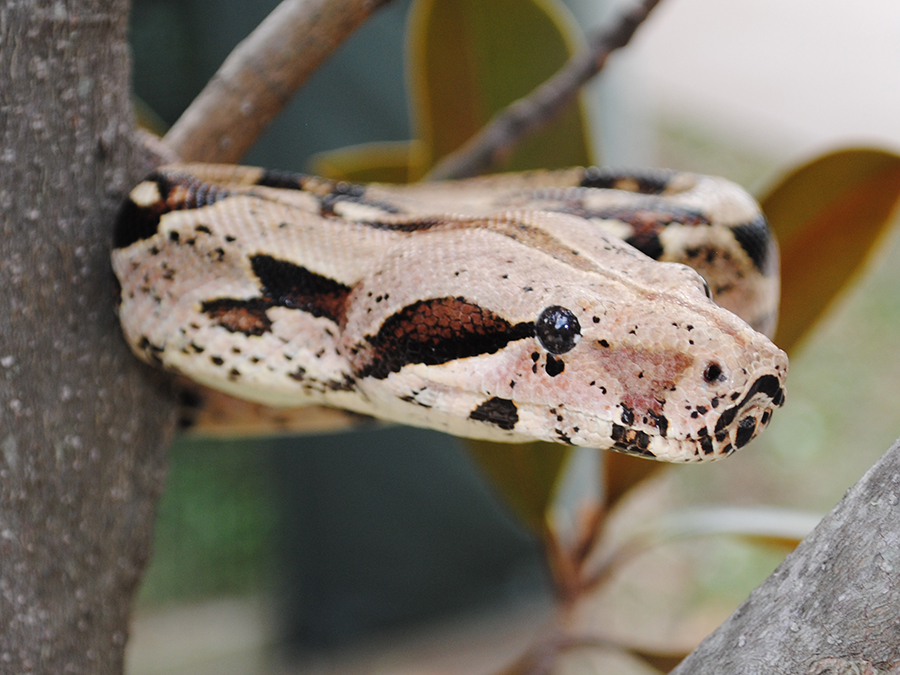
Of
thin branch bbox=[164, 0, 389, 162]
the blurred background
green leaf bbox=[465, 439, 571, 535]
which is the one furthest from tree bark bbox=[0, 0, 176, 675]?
the blurred background

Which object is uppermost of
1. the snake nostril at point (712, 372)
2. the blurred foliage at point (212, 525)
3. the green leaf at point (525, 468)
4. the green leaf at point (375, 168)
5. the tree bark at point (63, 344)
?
the snake nostril at point (712, 372)

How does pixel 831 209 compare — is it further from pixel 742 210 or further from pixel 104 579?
pixel 104 579

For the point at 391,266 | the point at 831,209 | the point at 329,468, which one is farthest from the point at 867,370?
the point at 391,266

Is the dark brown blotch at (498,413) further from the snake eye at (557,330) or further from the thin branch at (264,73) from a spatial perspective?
the thin branch at (264,73)

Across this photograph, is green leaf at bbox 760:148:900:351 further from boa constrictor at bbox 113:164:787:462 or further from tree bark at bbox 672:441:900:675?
tree bark at bbox 672:441:900:675

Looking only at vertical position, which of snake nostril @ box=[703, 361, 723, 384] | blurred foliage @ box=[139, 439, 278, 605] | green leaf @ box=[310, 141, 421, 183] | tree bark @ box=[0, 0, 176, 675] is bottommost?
blurred foliage @ box=[139, 439, 278, 605]

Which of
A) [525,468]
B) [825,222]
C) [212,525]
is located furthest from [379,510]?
[825,222]

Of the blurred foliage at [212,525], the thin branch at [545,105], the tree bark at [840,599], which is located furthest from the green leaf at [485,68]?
the blurred foliage at [212,525]
